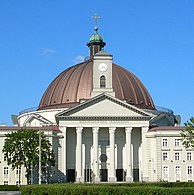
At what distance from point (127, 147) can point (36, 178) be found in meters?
18.7

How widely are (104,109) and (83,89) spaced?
14230mm

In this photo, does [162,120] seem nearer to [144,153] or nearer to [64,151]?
[144,153]

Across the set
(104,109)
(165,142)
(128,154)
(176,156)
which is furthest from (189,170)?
(104,109)

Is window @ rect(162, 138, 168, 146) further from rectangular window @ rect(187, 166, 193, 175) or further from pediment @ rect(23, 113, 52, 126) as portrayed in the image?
pediment @ rect(23, 113, 52, 126)

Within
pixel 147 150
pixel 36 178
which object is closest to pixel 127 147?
pixel 147 150

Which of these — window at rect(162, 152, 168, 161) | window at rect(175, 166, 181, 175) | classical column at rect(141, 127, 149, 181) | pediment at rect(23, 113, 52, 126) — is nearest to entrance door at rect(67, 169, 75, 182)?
classical column at rect(141, 127, 149, 181)

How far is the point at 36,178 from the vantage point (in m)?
87.9

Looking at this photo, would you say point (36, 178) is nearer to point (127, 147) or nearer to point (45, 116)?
point (127, 147)

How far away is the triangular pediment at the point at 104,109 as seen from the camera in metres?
95.2

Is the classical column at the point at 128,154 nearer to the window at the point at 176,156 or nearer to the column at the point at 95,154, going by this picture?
the column at the point at 95,154

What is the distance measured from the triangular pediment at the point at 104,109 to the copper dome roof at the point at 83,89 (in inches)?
429

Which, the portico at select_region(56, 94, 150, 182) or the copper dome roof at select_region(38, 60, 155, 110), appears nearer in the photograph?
the portico at select_region(56, 94, 150, 182)

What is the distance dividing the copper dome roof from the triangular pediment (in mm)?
10887

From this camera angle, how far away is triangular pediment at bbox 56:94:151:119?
95188 mm
